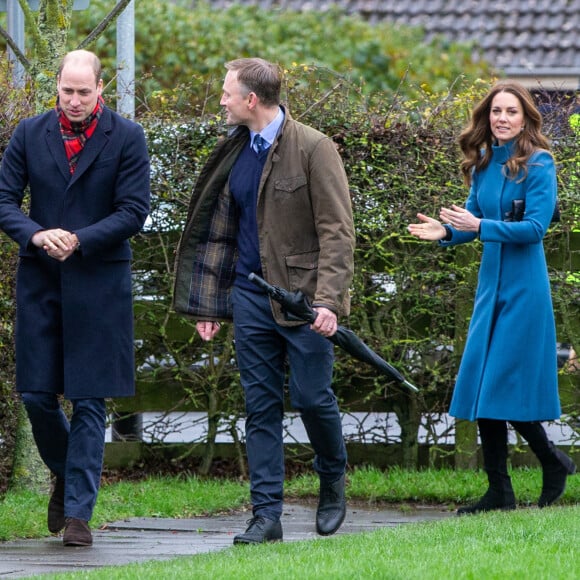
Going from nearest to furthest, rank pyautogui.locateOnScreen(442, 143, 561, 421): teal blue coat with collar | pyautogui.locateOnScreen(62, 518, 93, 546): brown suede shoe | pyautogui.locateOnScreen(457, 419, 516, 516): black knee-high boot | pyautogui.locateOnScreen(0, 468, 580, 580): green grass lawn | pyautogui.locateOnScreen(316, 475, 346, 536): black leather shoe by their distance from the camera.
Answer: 1. pyautogui.locateOnScreen(0, 468, 580, 580): green grass lawn
2. pyautogui.locateOnScreen(62, 518, 93, 546): brown suede shoe
3. pyautogui.locateOnScreen(316, 475, 346, 536): black leather shoe
4. pyautogui.locateOnScreen(442, 143, 561, 421): teal blue coat with collar
5. pyautogui.locateOnScreen(457, 419, 516, 516): black knee-high boot

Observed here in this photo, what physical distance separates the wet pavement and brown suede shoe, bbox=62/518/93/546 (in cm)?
4

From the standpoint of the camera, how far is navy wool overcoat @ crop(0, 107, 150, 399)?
5.64 meters

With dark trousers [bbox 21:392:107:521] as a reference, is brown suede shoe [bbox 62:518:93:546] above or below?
below

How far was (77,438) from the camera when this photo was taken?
5.67m

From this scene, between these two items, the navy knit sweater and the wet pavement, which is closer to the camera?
the wet pavement

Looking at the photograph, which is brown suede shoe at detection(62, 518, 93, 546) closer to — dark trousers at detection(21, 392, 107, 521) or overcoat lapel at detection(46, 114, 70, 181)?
dark trousers at detection(21, 392, 107, 521)

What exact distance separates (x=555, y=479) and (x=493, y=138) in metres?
1.73

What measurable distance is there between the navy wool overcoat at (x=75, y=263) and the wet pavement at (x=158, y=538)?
674mm

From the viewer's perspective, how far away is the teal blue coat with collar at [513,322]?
20.7 ft

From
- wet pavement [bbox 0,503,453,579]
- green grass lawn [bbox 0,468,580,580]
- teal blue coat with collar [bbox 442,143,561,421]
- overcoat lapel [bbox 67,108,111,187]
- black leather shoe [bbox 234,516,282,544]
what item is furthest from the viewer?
teal blue coat with collar [bbox 442,143,561,421]

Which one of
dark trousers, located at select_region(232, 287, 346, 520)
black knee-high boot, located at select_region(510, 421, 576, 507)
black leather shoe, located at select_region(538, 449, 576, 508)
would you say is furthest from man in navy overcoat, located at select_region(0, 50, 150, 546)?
black leather shoe, located at select_region(538, 449, 576, 508)

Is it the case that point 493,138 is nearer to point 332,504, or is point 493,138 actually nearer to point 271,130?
point 271,130

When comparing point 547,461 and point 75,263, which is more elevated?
point 75,263

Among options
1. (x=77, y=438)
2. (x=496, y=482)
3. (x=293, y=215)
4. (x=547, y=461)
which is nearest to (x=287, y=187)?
(x=293, y=215)
